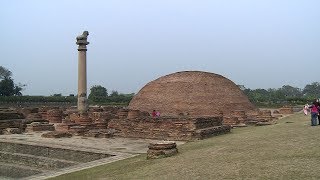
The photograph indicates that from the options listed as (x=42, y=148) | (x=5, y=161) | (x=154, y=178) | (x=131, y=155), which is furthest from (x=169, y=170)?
(x=5, y=161)

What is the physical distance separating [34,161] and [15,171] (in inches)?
26.8

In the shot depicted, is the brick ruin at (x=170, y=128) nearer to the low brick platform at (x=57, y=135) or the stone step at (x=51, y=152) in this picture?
the low brick platform at (x=57, y=135)

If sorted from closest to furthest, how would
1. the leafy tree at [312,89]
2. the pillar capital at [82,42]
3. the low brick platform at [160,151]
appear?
the low brick platform at [160,151], the pillar capital at [82,42], the leafy tree at [312,89]

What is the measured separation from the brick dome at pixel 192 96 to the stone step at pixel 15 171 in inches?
532

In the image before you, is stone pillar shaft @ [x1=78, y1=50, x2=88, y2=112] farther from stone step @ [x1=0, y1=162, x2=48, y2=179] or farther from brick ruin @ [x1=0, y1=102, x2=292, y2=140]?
stone step @ [x1=0, y1=162, x2=48, y2=179]

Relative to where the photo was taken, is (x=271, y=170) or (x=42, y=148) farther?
(x=42, y=148)

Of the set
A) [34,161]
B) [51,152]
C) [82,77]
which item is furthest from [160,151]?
[82,77]

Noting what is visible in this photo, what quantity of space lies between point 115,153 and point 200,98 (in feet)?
50.8

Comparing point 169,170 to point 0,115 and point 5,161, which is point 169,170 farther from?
point 0,115

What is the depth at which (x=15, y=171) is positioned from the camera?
10.3 metres

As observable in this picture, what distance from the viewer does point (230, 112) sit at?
2353cm

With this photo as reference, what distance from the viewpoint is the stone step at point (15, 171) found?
986cm

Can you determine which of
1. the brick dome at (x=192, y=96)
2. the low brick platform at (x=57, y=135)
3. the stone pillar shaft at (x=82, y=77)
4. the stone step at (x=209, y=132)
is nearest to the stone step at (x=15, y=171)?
the low brick platform at (x=57, y=135)

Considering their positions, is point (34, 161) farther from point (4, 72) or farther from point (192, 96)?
point (4, 72)
